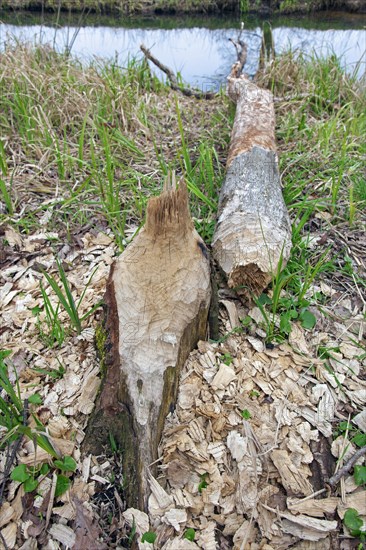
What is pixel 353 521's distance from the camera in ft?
3.74

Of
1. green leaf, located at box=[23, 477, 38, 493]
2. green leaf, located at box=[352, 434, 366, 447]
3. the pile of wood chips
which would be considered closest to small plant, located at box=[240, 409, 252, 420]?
the pile of wood chips

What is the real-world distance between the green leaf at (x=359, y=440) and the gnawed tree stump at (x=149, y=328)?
661 millimetres

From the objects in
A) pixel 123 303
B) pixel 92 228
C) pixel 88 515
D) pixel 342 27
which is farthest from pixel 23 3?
pixel 88 515

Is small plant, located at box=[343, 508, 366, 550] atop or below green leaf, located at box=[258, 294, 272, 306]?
below

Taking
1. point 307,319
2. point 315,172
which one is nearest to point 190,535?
point 307,319

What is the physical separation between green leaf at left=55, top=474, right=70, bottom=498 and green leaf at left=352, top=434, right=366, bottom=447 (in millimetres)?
998

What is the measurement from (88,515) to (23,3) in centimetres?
1097

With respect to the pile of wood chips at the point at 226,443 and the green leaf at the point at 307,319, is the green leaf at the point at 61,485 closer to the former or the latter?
the pile of wood chips at the point at 226,443

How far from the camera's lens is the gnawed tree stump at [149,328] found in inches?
48.6

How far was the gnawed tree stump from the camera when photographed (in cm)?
124

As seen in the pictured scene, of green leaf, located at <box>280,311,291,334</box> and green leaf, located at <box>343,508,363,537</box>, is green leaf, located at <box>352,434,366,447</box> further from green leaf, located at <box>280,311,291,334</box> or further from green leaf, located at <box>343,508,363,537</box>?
green leaf, located at <box>280,311,291,334</box>

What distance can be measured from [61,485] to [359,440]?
3.39ft

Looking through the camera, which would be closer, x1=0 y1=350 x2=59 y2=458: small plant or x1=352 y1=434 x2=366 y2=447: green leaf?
x1=0 y1=350 x2=59 y2=458: small plant

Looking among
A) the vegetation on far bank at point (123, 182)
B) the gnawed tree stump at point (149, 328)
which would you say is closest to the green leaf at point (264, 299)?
the vegetation on far bank at point (123, 182)
